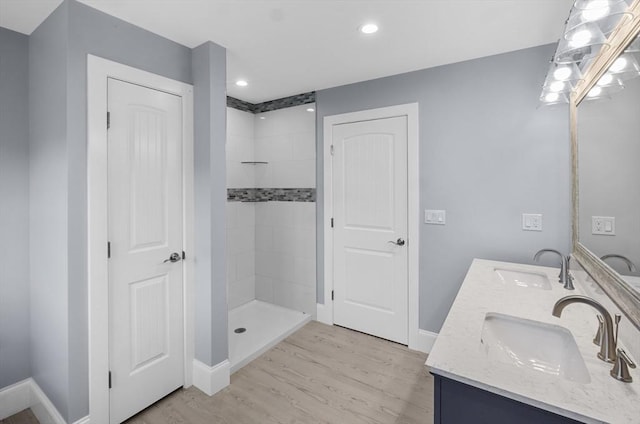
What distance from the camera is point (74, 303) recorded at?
1.69 meters

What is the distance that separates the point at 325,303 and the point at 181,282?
1537 mm

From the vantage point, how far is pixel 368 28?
1971 millimetres

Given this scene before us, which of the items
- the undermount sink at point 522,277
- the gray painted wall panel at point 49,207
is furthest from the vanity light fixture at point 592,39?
the gray painted wall panel at point 49,207

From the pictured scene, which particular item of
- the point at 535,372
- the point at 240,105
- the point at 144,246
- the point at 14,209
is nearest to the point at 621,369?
the point at 535,372

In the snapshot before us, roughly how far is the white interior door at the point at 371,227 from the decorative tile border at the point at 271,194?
36cm

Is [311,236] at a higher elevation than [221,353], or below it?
higher

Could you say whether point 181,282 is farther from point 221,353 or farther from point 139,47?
point 139,47

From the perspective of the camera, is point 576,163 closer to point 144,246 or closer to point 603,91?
point 603,91

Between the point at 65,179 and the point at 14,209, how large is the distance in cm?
75

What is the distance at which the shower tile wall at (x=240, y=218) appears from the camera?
3471 mm

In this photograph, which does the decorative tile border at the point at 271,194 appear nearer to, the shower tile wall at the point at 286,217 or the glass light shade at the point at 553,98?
the shower tile wall at the point at 286,217

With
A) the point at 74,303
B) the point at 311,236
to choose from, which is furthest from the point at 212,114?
the point at 311,236

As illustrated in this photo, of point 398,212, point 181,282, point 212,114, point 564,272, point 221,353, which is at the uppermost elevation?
point 212,114

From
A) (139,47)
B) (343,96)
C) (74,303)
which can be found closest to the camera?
(74,303)
